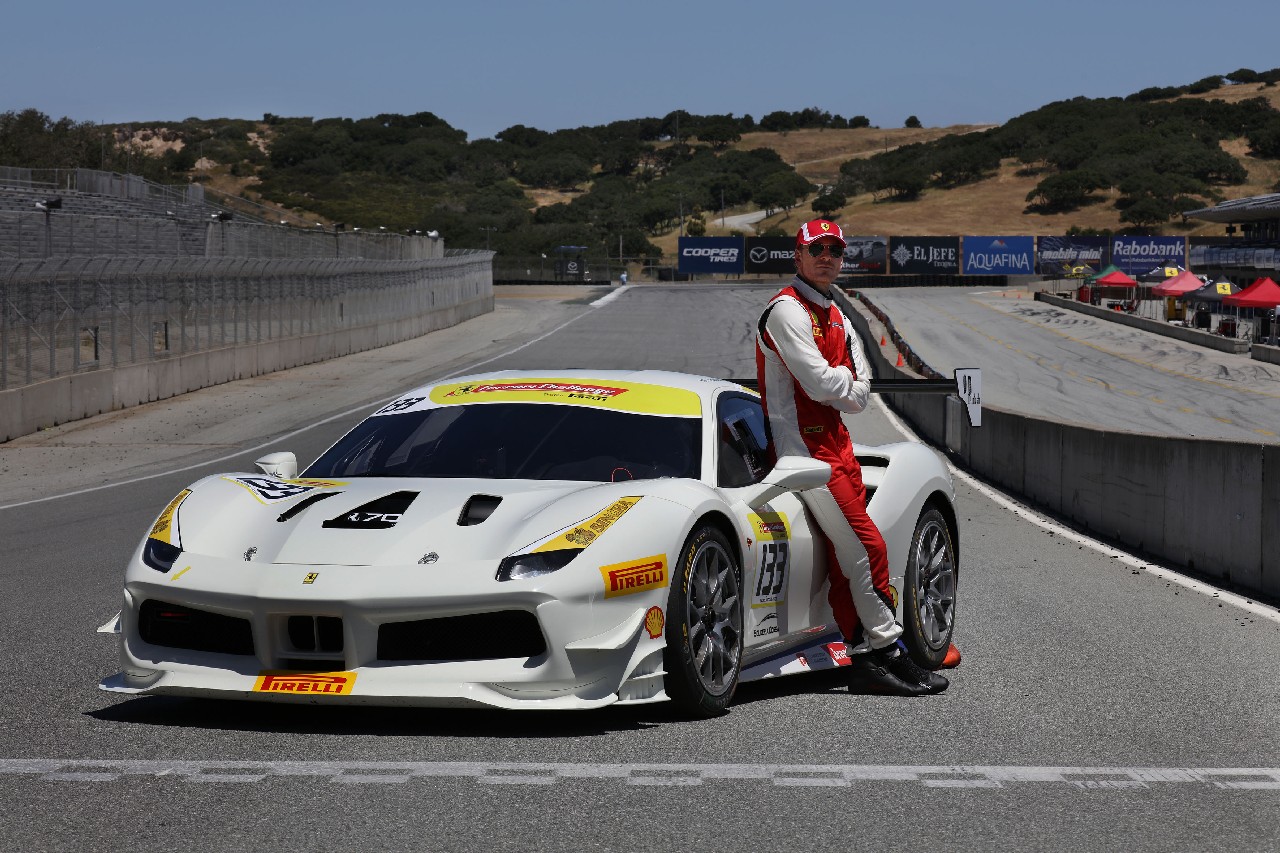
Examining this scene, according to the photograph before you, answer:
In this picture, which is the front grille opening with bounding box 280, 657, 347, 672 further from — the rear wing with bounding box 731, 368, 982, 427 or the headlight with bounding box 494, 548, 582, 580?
the rear wing with bounding box 731, 368, 982, 427

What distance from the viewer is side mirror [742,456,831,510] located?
6559 mm

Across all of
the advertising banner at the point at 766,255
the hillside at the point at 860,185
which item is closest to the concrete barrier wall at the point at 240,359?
the advertising banner at the point at 766,255

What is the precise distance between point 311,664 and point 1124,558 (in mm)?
7980

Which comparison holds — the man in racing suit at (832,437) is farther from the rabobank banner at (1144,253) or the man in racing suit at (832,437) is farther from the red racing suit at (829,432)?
the rabobank banner at (1144,253)

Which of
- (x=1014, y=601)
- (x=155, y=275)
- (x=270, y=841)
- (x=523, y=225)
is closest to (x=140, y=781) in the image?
(x=270, y=841)

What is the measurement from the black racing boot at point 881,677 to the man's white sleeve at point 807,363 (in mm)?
1055

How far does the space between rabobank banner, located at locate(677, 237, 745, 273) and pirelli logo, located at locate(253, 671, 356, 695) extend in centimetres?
10613

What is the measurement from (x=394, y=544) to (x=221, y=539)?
2.29 feet

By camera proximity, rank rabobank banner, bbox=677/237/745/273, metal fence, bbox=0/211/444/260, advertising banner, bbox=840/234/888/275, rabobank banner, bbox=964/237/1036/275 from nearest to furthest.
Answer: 1. metal fence, bbox=0/211/444/260
2. rabobank banner, bbox=964/237/1036/275
3. advertising banner, bbox=840/234/888/275
4. rabobank banner, bbox=677/237/745/273

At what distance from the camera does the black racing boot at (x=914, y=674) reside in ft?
22.8

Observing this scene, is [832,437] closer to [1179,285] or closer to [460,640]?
[460,640]

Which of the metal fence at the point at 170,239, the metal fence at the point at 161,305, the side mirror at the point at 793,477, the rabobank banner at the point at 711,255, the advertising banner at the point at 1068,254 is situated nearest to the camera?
the side mirror at the point at 793,477

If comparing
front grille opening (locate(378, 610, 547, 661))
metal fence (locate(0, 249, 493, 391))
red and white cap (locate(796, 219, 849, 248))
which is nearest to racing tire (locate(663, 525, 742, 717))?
front grille opening (locate(378, 610, 547, 661))

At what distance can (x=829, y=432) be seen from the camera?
6.90m
